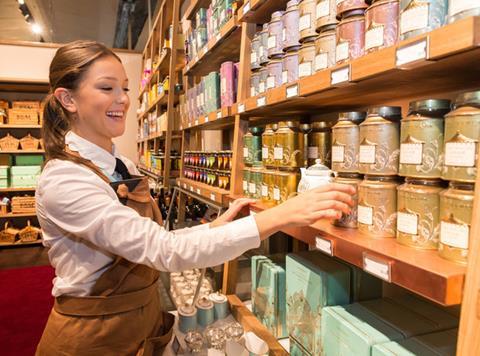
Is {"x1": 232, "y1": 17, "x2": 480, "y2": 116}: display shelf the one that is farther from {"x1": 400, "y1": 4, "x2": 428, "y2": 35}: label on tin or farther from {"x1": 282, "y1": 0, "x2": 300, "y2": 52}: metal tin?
{"x1": 282, "y1": 0, "x2": 300, "y2": 52}: metal tin

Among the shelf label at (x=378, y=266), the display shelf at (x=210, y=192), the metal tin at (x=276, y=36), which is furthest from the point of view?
the display shelf at (x=210, y=192)

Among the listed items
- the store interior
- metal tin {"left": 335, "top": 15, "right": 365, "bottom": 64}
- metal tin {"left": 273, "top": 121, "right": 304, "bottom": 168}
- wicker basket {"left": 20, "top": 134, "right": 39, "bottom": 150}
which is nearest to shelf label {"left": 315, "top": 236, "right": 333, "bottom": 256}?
the store interior

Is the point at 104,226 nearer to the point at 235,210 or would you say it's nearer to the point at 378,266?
the point at 235,210

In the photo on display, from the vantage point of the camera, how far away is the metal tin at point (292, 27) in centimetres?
133

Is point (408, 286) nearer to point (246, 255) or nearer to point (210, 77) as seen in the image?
point (246, 255)

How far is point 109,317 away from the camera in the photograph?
1.25 metres

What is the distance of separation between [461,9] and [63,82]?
1.19 m

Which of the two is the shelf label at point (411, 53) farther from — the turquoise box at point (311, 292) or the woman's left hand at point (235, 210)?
the woman's left hand at point (235, 210)

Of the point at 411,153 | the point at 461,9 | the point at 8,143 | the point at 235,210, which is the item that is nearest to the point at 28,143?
the point at 8,143

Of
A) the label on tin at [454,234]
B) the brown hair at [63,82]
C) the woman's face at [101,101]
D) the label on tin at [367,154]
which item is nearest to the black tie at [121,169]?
the woman's face at [101,101]

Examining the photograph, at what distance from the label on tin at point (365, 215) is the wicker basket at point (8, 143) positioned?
6171 millimetres

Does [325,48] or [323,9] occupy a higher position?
[323,9]

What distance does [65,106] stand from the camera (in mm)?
1332

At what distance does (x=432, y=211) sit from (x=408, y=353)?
34 cm
